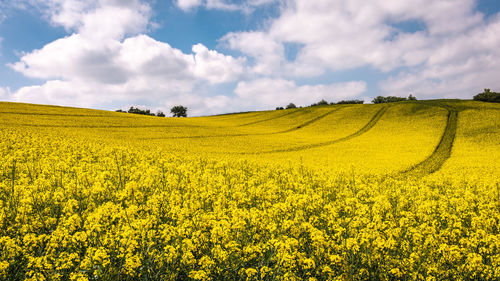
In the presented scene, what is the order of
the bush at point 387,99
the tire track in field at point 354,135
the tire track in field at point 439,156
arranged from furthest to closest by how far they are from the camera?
the bush at point 387,99, the tire track in field at point 354,135, the tire track in field at point 439,156

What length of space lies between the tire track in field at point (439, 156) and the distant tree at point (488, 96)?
41.2 meters

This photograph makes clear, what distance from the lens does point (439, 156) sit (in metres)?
25.5

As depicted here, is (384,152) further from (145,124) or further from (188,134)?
(145,124)

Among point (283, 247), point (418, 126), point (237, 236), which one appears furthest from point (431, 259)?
point (418, 126)

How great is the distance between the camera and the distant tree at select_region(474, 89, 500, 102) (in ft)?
229

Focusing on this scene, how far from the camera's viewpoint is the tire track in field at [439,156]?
19509 mm

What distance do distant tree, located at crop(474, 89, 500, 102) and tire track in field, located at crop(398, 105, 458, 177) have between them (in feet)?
135

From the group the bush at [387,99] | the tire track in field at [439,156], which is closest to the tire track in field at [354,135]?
the tire track in field at [439,156]

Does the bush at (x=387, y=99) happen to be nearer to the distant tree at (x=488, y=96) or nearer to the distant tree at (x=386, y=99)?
the distant tree at (x=386, y=99)

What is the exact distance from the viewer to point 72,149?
1602cm

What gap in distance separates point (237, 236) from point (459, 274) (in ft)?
13.1

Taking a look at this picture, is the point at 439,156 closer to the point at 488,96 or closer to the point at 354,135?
the point at 354,135

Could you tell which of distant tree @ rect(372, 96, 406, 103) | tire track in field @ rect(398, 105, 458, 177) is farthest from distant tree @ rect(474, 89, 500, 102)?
tire track in field @ rect(398, 105, 458, 177)

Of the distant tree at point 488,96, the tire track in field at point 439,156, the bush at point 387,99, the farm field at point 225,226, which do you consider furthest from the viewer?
the bush at point 387,99
